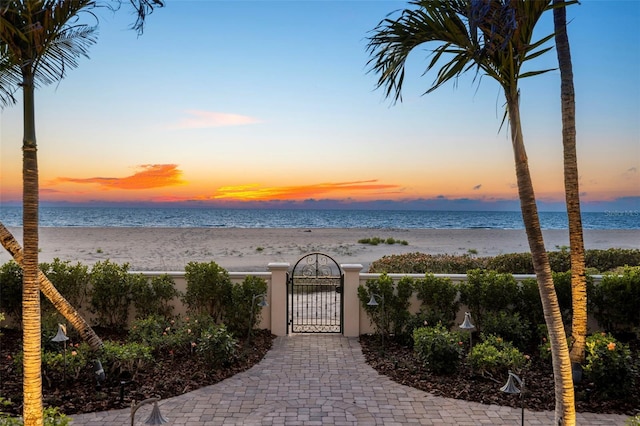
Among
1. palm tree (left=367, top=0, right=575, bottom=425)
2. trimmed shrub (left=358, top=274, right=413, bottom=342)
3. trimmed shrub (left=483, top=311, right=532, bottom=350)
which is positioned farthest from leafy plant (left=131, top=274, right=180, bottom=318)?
palm tree (left=367, top=0, right=575, bottom=425)

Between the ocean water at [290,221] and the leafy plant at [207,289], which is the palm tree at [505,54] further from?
the ocean water at [290,221]

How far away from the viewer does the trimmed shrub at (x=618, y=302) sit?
8094mm

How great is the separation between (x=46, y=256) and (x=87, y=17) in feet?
92.5

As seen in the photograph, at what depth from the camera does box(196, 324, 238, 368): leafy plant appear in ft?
22.9

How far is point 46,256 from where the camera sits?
2794cm

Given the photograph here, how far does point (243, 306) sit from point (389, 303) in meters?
2.73

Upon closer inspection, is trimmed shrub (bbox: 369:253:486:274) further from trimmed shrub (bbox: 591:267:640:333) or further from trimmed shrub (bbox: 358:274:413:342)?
trimmed shrub (bbox: 591:267:640:333)

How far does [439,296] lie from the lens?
8.74m

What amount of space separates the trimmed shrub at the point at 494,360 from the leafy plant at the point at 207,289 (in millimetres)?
4624

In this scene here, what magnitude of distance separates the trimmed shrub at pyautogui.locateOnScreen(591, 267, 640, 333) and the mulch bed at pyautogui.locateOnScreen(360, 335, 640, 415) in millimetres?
2046

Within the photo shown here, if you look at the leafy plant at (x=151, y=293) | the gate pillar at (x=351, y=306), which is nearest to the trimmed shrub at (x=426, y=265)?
the gate pillar at (x=351, y=306)

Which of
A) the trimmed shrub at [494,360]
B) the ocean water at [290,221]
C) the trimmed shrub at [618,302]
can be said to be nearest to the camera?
the trimmed shrub at [494,360]

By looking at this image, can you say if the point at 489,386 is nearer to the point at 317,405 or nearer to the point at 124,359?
the point at 317,405

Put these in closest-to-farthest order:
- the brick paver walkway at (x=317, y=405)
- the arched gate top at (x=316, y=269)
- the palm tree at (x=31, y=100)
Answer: the palm tree at (x=31, y=100) → the brick paver walkway at (x=317, y=405) → the arched gate top at (x=316, y=269)
